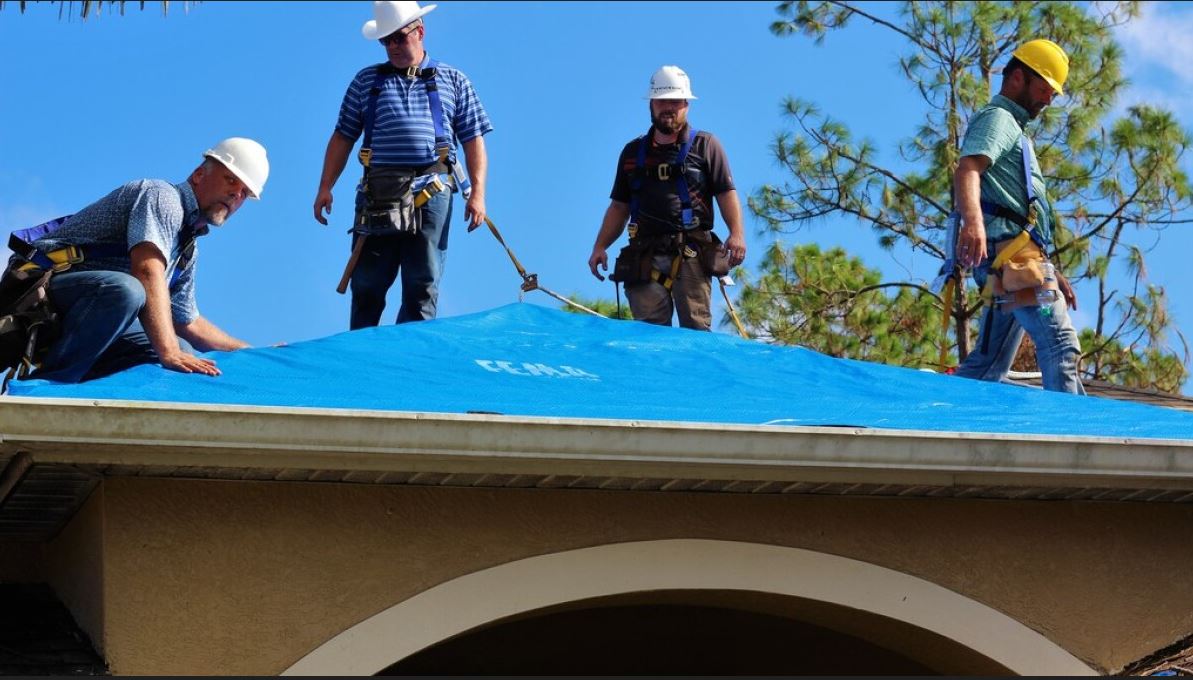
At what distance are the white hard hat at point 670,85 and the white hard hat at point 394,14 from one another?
1.04 meters

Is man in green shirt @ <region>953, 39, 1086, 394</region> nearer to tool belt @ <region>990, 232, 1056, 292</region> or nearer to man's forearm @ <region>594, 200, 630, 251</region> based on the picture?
tool belt @ <region>990, 232, 1056, 292</region>

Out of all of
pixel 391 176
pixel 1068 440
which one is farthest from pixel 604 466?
pixel 391 176

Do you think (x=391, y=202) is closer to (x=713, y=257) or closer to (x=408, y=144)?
(x=408, y=144)

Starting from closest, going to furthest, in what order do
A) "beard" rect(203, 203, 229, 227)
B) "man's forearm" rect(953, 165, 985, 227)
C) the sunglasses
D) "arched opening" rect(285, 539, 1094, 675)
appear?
1. "arched opening" rect(285, 539, 1094, 675)
2. "beard" rect(203, 203, 229, 227)
3. "man's forearm" rect(953, 165, 985, 227)
4. the sunglasses

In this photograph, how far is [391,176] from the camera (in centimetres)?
737

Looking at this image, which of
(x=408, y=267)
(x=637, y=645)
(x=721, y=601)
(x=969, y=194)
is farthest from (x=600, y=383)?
(x=637, y=645)

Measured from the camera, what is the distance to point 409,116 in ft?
24.5

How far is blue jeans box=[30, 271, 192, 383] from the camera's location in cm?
554

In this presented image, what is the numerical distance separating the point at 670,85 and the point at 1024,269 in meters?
1.77

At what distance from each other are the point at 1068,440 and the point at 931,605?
0.72 m

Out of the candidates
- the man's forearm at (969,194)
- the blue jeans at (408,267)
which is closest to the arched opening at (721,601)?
the man's forearm at (969,194)

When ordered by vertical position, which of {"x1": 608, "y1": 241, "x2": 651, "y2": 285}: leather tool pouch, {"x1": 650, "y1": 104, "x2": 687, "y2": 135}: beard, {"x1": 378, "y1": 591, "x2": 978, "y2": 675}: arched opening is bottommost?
{"x1": 378, "y1": 591, "x2": 978, "y2": 675}: arched opening

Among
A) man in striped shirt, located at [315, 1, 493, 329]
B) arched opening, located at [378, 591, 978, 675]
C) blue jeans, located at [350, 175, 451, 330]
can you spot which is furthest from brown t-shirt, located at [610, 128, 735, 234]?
arched opening, located at [378, 591, 978, 675]

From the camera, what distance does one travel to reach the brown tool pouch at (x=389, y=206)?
727cm
